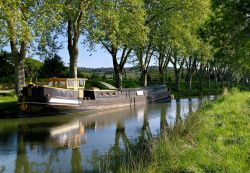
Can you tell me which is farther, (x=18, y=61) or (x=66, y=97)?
(x=18, y=61)

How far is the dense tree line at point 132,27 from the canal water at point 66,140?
535 cm

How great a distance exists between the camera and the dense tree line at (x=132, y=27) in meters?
22.9

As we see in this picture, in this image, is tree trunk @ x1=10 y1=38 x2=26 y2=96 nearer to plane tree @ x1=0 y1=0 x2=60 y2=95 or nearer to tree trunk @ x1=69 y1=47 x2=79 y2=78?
plane tree @ x1=0 y1=0 x2=60 y2=95

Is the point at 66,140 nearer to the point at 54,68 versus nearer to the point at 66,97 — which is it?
the point at 66,97

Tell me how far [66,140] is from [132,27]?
20.5m

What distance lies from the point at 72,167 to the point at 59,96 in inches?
595

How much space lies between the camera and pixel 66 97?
27.6 m

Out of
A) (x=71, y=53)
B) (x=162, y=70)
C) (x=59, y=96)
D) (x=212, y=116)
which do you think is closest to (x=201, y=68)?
(x=162, y=70)

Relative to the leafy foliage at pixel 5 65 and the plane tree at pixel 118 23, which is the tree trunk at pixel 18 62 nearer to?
the plane tree at pixel 118 23

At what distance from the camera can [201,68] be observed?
221 ft

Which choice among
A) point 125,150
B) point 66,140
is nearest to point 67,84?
point 66,140

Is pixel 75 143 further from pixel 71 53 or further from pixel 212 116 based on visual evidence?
pixel 71 53

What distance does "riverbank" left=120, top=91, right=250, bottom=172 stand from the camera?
8.55 meters

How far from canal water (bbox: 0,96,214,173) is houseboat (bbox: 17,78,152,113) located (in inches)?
32.9
